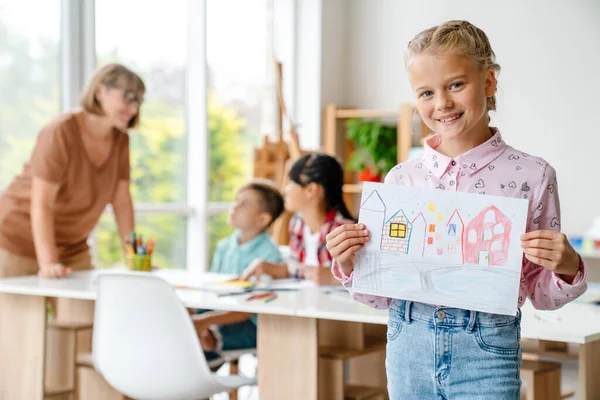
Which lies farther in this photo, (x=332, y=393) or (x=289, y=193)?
(x=289, y=193)

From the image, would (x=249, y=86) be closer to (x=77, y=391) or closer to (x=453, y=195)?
(x=77, y=391)

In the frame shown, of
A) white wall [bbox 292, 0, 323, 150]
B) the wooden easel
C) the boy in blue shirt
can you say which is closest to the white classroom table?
the boy in blue shirt

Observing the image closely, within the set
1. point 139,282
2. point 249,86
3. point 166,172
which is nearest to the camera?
point 139,282

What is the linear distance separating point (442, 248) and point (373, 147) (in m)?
4.54

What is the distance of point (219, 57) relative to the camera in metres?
5.89

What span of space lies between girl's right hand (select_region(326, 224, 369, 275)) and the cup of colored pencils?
1.76 m

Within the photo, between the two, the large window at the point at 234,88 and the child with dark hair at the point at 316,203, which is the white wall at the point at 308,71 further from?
the child with dark hair at the point at 316,203

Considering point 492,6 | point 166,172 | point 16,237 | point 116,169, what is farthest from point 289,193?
point 492,6

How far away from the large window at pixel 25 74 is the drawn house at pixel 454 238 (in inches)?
129

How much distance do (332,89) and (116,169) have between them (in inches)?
126

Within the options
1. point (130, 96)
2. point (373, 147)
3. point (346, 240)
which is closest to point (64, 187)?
point (130, 96)

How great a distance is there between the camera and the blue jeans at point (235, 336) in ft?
10.5

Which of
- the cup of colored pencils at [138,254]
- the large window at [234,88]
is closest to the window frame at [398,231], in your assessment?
the cup of colored pencils at [138,254]

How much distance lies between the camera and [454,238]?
1.62 metres
